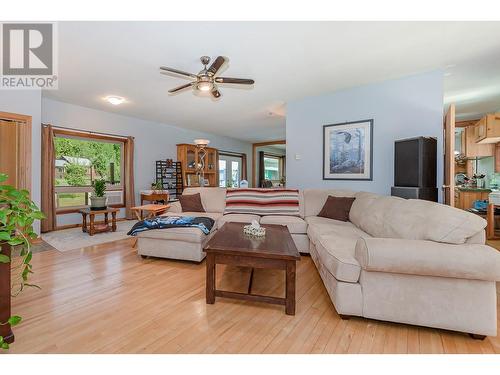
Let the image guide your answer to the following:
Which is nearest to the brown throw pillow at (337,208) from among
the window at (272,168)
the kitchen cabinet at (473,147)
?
the kitchen cabinet at (473,147)

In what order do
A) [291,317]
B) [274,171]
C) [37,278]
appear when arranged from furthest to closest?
[274,171]
[37,278]
[291,317]

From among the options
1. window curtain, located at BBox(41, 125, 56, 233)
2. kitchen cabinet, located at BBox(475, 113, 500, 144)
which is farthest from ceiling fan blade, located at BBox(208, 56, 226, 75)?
kitchen cabinet, located at BBox(475, 113, 500, 144)

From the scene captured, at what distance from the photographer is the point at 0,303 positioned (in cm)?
138

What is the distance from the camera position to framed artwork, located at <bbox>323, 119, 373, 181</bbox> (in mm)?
3791

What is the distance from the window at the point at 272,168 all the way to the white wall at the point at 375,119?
5.49 metres

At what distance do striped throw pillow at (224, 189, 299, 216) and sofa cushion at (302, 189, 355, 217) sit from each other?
0.15 meters

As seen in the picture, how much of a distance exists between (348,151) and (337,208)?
3.91ft

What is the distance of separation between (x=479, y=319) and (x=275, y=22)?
2639 millimetres

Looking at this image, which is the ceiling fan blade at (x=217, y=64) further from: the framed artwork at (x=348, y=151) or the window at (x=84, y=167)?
the window at (x=84, y=167)

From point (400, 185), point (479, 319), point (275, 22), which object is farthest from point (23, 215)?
point (400, 185)

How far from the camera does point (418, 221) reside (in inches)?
72.1

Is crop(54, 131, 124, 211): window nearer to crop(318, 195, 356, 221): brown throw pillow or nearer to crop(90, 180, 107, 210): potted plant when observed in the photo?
crop(90, 180, 107, 210): potted plant

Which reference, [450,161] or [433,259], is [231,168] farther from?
[433,259]
